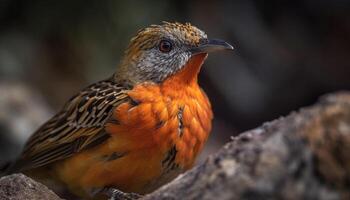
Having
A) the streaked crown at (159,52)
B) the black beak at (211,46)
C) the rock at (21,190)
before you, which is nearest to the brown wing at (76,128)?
the streaked crown at (159,52)

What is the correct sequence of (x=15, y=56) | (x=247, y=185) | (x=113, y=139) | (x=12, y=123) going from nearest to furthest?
(x=247, y=185) → (x=113, y=139) → (x=12, y=123) → (x=15, y=56)

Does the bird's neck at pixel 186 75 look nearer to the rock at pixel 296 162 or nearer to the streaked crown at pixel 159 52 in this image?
the streaked crown at pixel 159 52

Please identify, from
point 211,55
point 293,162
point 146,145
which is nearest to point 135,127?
point 146,145

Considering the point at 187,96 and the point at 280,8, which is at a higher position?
the point at 187,96

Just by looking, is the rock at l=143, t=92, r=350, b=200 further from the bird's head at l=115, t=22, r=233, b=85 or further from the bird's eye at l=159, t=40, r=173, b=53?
the bird's eye at l=159, t=40, r=173, b=53

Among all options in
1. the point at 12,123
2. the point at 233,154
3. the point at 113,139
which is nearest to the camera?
the point at 233,154

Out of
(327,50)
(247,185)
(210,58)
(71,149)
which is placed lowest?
(327,50)

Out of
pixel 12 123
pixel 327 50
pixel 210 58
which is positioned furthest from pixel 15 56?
pixel 327 50

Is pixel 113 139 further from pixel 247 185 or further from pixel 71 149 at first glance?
pixel 247 185
